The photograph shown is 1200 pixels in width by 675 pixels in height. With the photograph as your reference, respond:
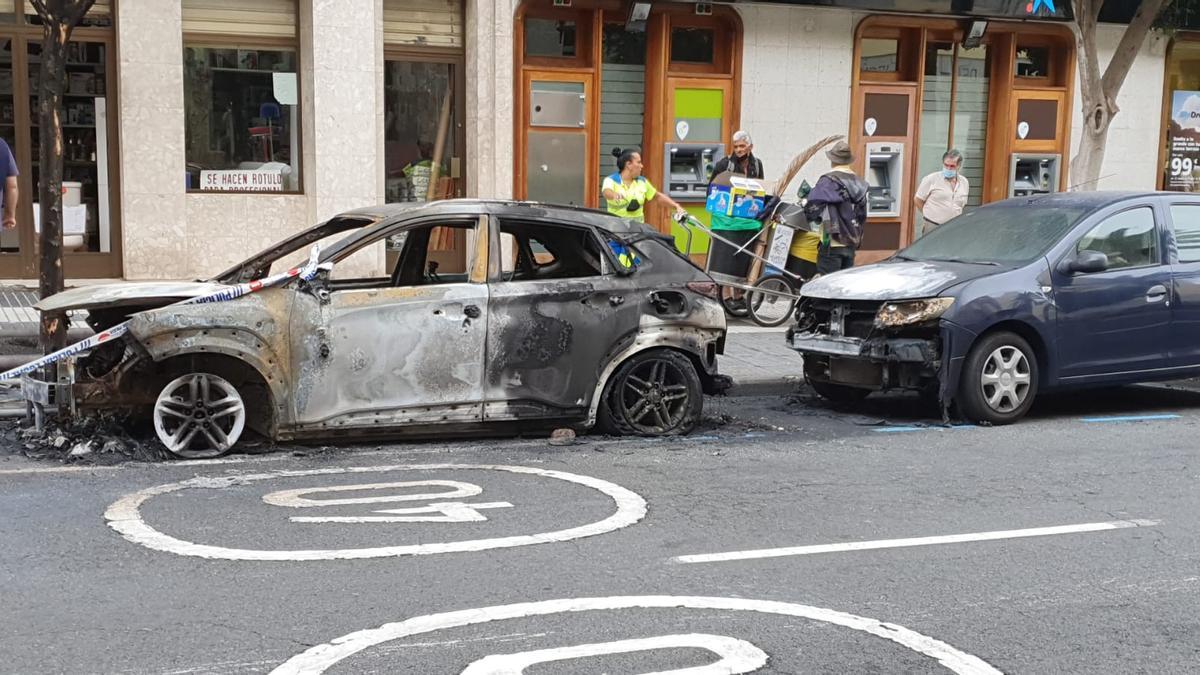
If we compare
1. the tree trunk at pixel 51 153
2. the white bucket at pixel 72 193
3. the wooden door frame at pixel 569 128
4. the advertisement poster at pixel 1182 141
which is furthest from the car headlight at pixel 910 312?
the advertisement poster at pixel 1182 141

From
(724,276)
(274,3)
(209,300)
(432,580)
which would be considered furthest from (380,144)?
(432,580)

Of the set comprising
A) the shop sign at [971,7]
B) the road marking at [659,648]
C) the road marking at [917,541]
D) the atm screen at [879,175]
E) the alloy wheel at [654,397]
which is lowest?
the road marking at [659,648]

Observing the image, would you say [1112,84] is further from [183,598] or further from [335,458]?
[183,598]

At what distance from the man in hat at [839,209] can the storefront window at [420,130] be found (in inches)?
196

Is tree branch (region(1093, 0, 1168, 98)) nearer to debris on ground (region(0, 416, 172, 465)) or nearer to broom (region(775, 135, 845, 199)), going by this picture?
broom (region(775, 135, 845, 199))

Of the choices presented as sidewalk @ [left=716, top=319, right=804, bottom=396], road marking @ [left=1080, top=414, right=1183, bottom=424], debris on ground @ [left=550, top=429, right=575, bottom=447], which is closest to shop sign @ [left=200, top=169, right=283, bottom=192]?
sidewalk @ [left=716, top=319, right=804, bottom=396]

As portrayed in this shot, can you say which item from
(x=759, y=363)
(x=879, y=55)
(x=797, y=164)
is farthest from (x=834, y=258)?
(x=879, y=55)

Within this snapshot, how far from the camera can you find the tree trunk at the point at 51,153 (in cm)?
977

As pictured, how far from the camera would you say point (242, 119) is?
578 inches

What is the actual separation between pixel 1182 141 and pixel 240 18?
1366 centimetres

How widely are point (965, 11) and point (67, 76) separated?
11.3 meters

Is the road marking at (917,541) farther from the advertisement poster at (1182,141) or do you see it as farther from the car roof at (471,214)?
the advertisement poster at (1182,141)

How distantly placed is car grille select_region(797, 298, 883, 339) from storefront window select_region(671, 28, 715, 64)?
23.7ft

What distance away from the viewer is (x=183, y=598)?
16.0ft
